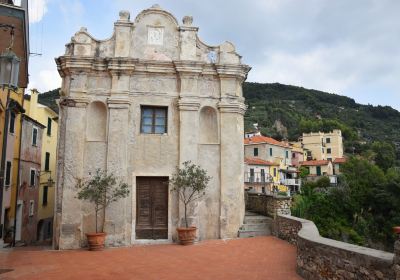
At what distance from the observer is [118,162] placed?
13094 millimetres

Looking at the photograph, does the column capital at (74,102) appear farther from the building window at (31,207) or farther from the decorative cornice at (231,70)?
the building window at (31,207)

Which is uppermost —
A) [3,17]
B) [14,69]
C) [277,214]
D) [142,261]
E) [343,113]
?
[343,113]

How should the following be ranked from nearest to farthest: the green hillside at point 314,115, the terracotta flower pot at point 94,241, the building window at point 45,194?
1. the terracotta flower pot at point 94,241
2. the building window at point 45,194
3. the green hillside at point 314,115

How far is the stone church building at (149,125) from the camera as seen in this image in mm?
13008

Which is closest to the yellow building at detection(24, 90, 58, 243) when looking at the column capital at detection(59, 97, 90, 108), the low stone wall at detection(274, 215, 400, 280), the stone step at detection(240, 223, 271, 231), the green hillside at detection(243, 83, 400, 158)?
the column capital at detection(59, 97, 90, 108)

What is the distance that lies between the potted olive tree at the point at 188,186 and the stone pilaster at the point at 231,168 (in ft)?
2.78

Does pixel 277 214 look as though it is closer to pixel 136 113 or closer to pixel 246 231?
pixel 246 231

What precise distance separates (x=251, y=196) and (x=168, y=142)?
6012 millimetres

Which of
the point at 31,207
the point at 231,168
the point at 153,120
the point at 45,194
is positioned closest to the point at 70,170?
the point at 153,120

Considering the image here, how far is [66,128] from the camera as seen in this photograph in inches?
519

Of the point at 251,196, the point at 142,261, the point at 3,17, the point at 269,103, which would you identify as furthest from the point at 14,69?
the point at 269,103

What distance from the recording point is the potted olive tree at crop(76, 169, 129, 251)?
11.9 m

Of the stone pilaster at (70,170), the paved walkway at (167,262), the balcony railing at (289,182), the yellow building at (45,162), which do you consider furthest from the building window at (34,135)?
the balcony railing at (289,182)

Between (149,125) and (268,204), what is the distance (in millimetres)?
5741
